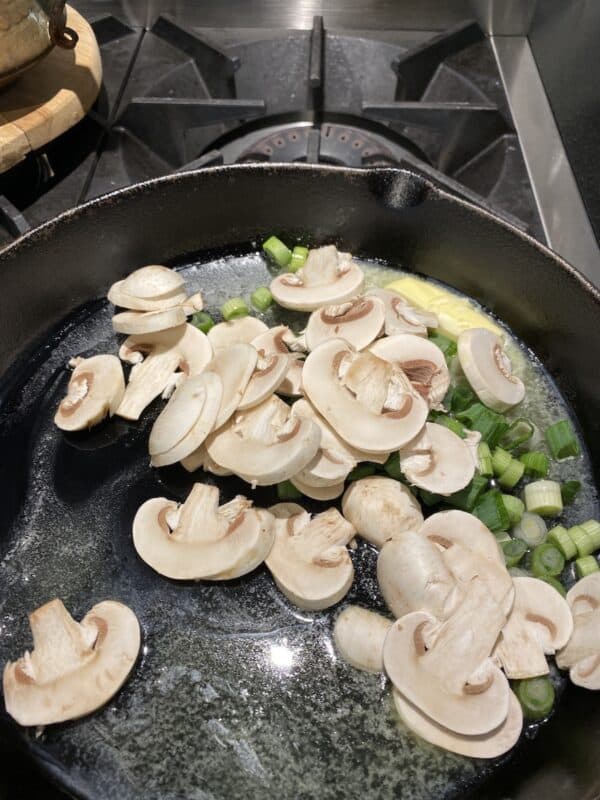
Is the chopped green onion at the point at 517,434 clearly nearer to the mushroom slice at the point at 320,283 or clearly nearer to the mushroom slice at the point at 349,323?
the mushroom slice at the point at 349,323

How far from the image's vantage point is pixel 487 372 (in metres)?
1.77

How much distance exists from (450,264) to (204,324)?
2.78 ft

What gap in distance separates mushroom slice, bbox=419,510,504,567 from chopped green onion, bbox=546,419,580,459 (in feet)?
1.27

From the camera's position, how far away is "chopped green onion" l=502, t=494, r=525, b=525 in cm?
164

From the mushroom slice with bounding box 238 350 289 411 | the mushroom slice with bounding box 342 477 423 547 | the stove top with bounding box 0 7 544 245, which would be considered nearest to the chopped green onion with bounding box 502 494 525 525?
the mushroom slice with bounding box 342 477 423 547

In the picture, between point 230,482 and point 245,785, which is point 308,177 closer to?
point 230,482

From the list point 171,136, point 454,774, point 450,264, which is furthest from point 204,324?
point 454,774

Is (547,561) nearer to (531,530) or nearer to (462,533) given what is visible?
(531,530)

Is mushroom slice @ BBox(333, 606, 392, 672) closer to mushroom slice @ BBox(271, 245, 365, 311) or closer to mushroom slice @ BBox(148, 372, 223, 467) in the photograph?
mushroom slice @ BBox(148, 372, 223, 467)

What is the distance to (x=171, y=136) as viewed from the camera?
2514 mm

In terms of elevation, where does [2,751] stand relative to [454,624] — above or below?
below

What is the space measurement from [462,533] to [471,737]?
0.43 m

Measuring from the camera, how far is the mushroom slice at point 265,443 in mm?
1498

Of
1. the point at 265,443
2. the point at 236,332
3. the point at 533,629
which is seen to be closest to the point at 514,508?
the point at 533,629
